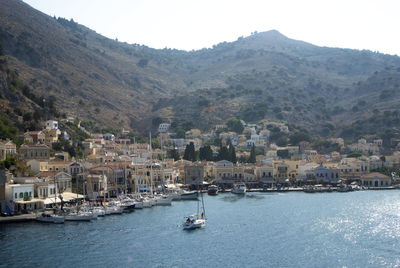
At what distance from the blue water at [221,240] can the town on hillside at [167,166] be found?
28.5 feet

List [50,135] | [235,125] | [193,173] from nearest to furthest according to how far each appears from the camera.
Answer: [50,135], [193,173], [235,125]

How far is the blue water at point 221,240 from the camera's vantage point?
117 ft

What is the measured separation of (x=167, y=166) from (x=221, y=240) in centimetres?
4123

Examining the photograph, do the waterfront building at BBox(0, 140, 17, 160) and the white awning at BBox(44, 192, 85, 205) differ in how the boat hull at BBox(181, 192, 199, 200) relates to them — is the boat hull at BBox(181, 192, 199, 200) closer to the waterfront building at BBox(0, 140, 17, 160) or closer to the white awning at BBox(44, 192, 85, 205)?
the white awning at BBox(44, 192, 85, 205)

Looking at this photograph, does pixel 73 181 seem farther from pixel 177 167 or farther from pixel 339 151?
pixel 339 151

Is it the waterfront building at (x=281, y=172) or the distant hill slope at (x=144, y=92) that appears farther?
the distant hill slope at (x=144, y=92)

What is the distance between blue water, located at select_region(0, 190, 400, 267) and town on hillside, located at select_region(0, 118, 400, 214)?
8.68 meters

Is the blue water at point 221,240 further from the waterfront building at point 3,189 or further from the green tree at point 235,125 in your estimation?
the green tree at point 235,125

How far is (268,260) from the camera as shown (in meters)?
36.2

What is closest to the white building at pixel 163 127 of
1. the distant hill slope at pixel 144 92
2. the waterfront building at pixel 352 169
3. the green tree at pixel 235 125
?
the distant hill slope at pixel 144 92

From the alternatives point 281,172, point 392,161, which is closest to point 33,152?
point 281,172

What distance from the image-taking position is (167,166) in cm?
8269

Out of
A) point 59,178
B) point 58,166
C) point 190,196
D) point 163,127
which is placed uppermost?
point 163,127

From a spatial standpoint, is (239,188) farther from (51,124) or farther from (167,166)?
(51,124)
